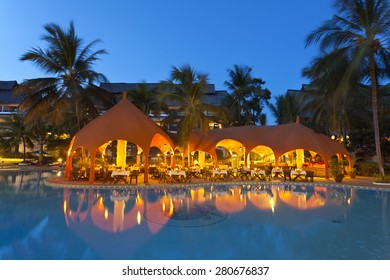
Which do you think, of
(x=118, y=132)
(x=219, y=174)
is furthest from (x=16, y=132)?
(x=219, y=174)

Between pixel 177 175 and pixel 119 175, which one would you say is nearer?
pixel 119 175

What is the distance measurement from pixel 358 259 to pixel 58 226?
714cm

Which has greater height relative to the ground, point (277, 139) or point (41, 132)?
point (41, 132)

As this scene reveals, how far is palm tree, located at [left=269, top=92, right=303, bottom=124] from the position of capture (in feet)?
105

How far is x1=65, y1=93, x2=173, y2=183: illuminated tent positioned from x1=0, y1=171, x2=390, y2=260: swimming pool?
3.83 m

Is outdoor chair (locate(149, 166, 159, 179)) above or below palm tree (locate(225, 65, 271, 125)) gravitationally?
below

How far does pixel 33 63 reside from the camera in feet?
57.3

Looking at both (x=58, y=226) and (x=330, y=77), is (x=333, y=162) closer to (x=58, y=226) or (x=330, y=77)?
(x=330, y=77)

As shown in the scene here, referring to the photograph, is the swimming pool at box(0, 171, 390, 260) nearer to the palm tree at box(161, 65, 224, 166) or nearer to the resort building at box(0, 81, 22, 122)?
the palm tree at box(161, 65, 224, 166)

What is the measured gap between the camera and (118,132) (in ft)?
50.0

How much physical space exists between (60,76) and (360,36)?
66.4 feet

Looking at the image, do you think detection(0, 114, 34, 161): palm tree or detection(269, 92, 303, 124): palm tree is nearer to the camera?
detection(0, 114, 34, 161): palm tree

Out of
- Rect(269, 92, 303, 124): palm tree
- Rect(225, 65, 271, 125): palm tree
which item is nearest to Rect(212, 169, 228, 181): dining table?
Rect(225, 65, 271, 125): palm tree

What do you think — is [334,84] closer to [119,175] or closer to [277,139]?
[277,139]
